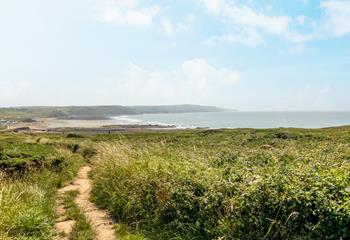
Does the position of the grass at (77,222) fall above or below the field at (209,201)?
below

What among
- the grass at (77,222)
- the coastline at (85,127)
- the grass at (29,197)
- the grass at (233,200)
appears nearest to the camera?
the grass at (233,200)

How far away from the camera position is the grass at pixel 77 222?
7277 millimetres

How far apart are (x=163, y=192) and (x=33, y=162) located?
8019 mm

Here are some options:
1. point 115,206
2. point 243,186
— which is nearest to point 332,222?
point 243,186

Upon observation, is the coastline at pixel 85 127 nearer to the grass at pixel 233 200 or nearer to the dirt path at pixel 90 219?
the dirt path at pixel 90 219

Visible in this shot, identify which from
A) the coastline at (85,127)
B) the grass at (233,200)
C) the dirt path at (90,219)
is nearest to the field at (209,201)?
the grass at (233,200)

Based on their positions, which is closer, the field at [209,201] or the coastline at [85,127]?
the field at [209,201]

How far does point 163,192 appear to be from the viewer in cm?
790

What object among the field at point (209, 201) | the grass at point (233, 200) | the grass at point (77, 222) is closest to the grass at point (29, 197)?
the field at point (209, 201)

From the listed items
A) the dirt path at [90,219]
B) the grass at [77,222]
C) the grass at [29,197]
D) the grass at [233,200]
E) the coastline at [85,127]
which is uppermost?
the grass at [233,200]

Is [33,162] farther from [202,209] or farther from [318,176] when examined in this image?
[318,176]

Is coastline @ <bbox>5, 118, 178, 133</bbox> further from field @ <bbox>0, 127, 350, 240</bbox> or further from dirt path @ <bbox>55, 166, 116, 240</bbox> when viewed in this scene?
field @ <bbox>0, 127, 350, 240</bbox>

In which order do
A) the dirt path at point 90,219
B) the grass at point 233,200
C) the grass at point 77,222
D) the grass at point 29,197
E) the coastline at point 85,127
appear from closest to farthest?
the grass at point 233,200
the grass at point 29,197
the grass at point 77,222
the dirt path at point 90,219
the coastline at point 85,127

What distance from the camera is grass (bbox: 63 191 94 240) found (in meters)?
7.28
